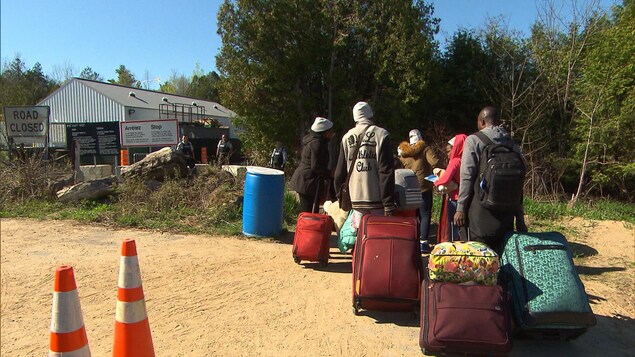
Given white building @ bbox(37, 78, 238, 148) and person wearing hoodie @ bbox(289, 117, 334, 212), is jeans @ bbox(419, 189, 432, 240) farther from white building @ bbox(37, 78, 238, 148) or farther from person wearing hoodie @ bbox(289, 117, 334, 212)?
white building @ bbox(37, 78, 238, 148)

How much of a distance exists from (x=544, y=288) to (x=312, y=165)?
125 inches

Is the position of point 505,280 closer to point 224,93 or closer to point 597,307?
point 597,307

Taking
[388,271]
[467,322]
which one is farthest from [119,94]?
[467,322]

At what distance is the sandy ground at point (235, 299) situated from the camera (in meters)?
3.59

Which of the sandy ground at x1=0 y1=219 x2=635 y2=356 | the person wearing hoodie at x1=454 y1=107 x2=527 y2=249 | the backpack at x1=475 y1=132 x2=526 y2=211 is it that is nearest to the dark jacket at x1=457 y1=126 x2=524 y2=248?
the person wearing hoodie at x1=454 y1=107 x2=527 y2=249

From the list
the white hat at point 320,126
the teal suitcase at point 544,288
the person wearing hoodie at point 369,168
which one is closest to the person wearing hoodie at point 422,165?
the white hat at point 320,126

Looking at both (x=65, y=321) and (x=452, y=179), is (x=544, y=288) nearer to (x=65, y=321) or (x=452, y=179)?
(x=452, y=179)

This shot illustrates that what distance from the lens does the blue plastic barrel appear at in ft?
22.0

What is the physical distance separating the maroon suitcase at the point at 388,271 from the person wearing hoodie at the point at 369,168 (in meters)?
0.71

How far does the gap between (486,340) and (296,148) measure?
13498 millimetres

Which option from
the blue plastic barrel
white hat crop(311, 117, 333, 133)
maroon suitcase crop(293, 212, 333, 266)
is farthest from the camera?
the blue plastic barrel

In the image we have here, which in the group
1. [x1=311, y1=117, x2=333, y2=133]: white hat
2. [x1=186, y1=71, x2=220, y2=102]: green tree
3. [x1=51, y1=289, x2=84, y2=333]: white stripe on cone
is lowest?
[x1=51, y1=289, x2=84, y2=333]: white stripe on cone

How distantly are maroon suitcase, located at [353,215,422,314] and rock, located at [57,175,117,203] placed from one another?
24.1 ft

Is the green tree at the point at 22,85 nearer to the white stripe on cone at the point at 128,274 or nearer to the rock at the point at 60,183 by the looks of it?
the rock at the point at 60,183
